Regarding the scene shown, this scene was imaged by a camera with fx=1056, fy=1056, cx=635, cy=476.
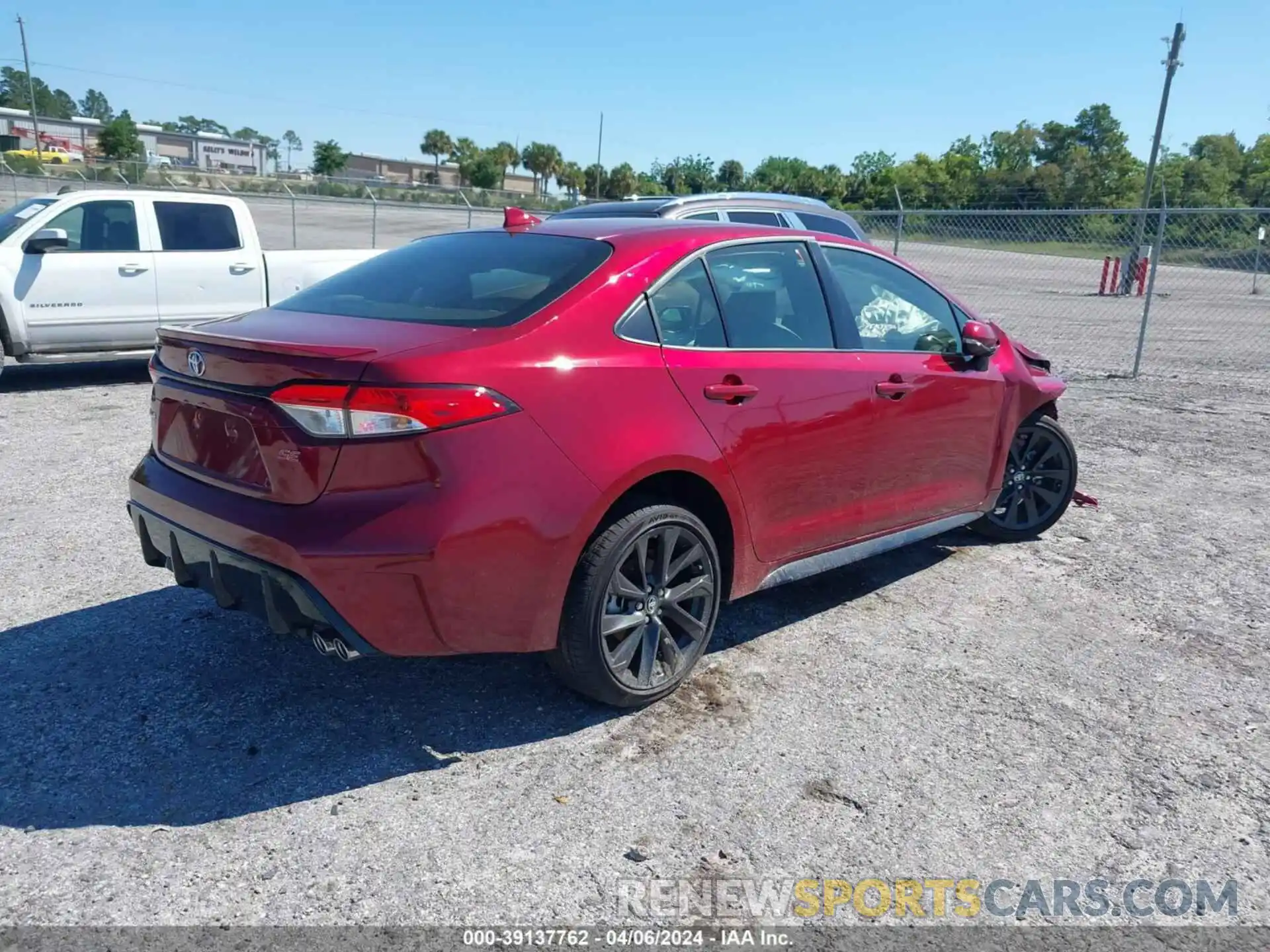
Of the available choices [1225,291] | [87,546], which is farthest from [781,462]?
[1225,291]

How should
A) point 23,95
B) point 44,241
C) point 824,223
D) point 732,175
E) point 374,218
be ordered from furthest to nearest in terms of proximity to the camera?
point 23,95
point 732,175
point 374,218
point 824,223
point 44,241

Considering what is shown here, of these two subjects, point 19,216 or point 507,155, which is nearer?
point 19,216

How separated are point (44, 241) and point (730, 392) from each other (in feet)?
25.7

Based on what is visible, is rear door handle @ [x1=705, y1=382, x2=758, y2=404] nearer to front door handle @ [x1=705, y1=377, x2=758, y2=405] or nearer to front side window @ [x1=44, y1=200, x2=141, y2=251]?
front door handle @ [x1=705, y1=377, x2=758, y2=405]

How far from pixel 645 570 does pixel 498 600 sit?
0.62 m

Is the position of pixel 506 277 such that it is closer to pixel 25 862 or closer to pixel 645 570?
pixel 645 570

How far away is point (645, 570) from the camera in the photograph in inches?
144

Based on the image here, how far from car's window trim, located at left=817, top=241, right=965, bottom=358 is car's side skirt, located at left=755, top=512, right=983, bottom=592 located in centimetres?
80

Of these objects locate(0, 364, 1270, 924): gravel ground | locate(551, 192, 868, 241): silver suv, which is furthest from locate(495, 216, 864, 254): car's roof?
locate(551, 192, 868, 241): silver suv

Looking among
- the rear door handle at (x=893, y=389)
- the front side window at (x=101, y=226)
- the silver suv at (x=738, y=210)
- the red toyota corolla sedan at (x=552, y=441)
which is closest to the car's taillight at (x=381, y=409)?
the red toyota corolla sedan at (x=552, y=441)

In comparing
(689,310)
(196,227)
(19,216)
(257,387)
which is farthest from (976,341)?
(19,216)

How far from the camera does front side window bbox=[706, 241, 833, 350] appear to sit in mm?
4008

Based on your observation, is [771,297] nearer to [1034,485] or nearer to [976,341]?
[976,341]

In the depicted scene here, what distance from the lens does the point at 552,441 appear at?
3.27 metres
